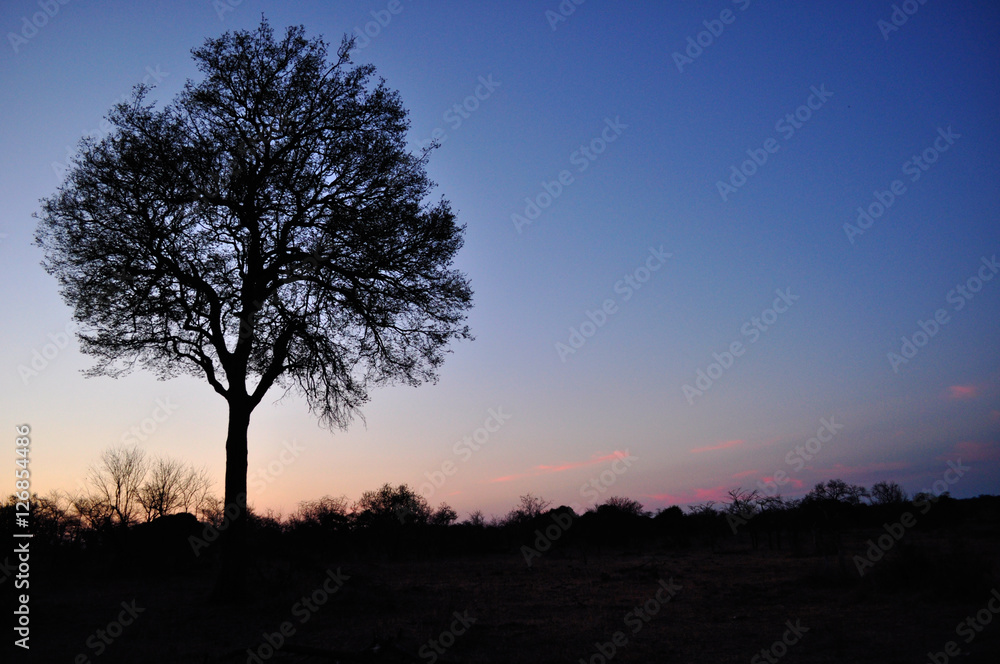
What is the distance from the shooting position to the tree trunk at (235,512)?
12113 mm

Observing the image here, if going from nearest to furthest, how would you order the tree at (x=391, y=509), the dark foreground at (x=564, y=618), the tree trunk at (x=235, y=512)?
the dark foreground at (x=564, y=618)
the tree trunk at (x=235, y=512)
the tree at (x=391, y=509)

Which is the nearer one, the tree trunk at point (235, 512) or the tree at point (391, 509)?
the tree trunk at point (235, 512)

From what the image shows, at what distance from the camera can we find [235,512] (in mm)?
11977

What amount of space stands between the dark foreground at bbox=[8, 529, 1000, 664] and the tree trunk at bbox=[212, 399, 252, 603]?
1.59ft

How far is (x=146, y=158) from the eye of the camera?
12336mm

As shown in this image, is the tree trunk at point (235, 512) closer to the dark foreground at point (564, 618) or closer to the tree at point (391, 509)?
the dark foreground at point (564, 618)

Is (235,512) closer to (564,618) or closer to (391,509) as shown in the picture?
(564,618)

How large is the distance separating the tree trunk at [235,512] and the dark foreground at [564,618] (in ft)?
1.59

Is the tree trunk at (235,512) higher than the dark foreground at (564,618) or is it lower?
higher

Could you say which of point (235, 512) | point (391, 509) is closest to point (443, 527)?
point (391, 509)

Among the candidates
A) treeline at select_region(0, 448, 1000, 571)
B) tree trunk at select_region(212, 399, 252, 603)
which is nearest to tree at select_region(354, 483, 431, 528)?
treeline at select_region(0, 448, 1000, 571)

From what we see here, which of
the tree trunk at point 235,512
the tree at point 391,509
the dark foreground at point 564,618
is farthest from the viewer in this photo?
the tree at point 391,509

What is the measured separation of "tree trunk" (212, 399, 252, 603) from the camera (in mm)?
12113

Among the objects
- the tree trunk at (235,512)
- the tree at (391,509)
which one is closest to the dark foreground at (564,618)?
the tree trunk at (235,512)
